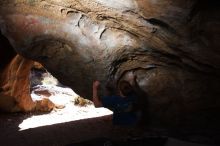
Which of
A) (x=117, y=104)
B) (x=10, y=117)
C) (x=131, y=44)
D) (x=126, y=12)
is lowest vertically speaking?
(x=10, y=117)

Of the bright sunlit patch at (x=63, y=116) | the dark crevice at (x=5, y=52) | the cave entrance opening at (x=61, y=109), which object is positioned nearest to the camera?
the dark crevice at (x=5, y=52)

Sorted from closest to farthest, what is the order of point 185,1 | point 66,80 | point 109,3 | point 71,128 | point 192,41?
point 185,1, point 192,41, point 109,3, point 66,80, point 71,128

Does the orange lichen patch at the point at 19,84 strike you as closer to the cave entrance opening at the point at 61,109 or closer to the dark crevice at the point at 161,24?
the cave entrance opening at the point at 61,109

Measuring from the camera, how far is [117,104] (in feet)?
16.1

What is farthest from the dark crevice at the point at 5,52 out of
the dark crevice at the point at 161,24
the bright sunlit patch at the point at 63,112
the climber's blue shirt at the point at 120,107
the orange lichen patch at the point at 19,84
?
the dark crevice at the point at 161,24

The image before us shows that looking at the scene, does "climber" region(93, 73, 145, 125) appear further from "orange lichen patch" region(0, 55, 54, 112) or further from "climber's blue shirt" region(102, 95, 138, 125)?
"orange lichen patch" region(0, 55, 54, 112)

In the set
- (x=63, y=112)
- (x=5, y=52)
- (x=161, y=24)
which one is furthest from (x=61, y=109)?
(x=161, y=24)

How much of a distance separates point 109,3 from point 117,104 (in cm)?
158

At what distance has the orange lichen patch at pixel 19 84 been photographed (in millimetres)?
8914

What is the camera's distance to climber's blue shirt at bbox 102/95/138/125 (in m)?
4.92

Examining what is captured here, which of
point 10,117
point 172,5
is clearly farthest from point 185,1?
point 10,117

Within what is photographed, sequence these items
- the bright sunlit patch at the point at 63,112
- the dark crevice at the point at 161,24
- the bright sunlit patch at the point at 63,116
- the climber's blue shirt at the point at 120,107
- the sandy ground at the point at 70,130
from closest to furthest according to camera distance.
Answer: the sandy ground at the point at 70,130, the dark crevice at the point at 161,24, the climber's blue shirt at the point at 120,107, the bright sunlit patch at the point at 63,116, the bright sunlit patch at the point at 63,112

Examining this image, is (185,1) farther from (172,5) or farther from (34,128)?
(34,128)

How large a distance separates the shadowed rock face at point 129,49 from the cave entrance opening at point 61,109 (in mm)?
2988
